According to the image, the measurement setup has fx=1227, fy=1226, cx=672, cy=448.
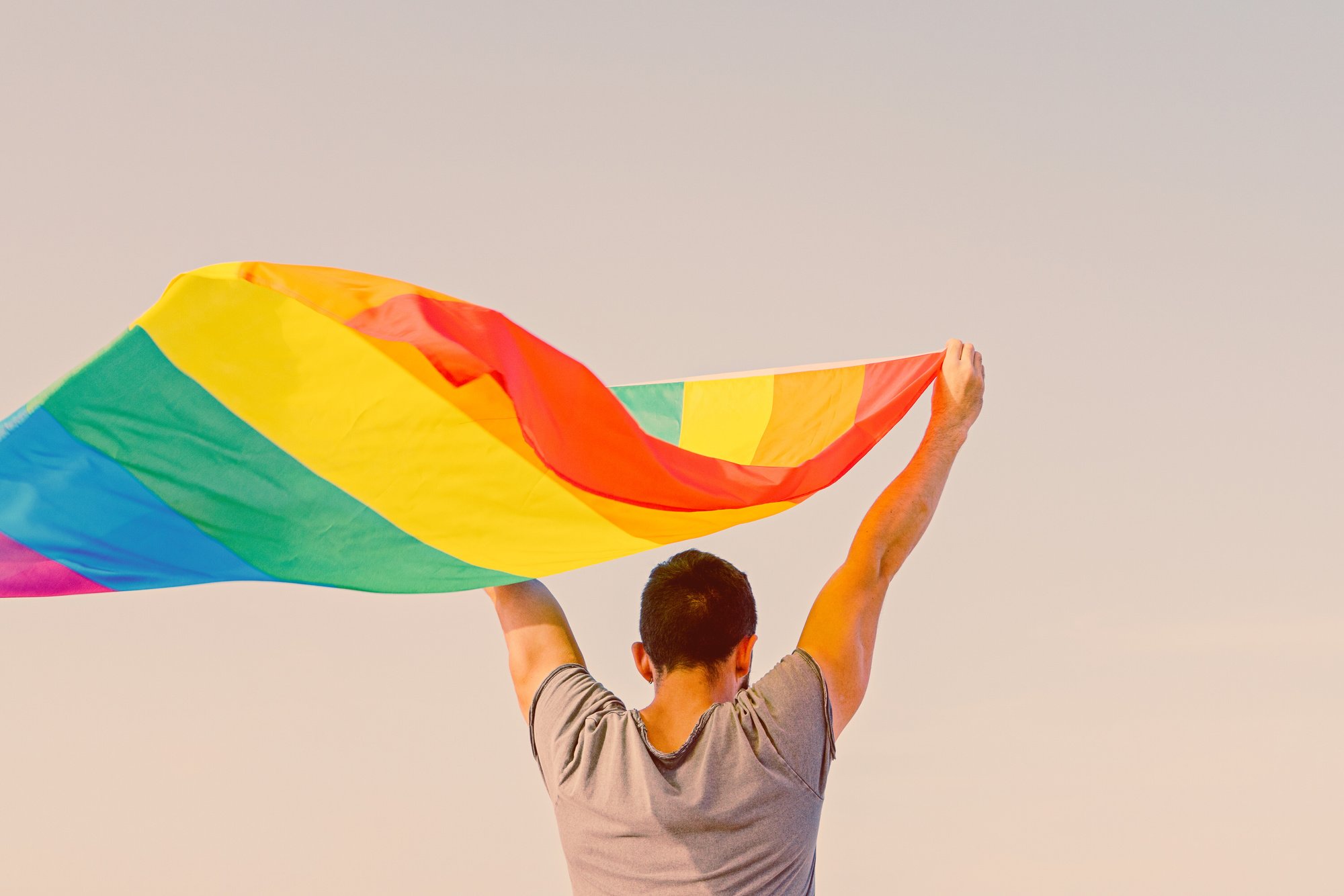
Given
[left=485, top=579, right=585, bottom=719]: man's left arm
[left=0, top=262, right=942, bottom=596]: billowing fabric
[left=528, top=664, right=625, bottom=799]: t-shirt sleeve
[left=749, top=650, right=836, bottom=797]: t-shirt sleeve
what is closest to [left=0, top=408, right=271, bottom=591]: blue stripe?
[left=0, top=262, right=942, bottom=596]: billowing fabric

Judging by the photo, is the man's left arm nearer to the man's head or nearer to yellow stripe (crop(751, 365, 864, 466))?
the man's head

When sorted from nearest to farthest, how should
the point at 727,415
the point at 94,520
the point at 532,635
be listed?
1. the point at 532,635
2. the point at 94,520
3. the point at 727,415

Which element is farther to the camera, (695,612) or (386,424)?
(386,424)

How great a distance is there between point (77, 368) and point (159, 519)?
26cm

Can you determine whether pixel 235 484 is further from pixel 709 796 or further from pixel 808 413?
pixel 808 413

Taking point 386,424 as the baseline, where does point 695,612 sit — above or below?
below

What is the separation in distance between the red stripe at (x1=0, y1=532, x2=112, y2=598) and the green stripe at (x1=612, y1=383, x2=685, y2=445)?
132cm

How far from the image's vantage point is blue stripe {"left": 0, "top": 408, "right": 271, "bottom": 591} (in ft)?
5.94

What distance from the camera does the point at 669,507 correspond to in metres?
2.13

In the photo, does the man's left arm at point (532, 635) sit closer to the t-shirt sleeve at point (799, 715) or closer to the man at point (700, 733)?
the man at point (700, 733)

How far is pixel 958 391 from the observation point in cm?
213

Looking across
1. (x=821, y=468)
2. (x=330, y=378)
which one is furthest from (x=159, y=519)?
(x=821, y=468)

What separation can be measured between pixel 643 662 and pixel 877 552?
36cm

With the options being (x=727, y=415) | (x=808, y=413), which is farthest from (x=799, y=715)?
(x=727, y=415)
